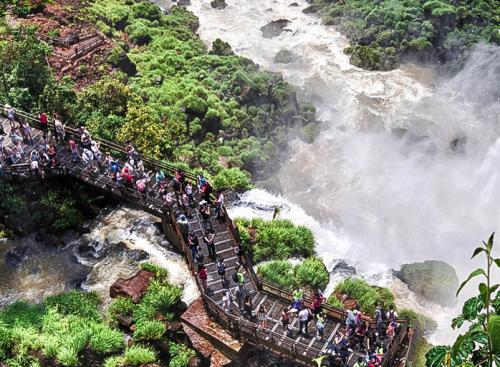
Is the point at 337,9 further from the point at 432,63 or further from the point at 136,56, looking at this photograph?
the point at 136,56

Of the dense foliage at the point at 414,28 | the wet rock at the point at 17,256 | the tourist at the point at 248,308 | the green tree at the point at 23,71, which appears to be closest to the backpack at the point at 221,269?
the tourist at the point at 248,308

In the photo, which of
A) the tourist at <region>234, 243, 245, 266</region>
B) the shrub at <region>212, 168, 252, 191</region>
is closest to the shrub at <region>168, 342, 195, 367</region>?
the tourist at <region>234, 243, 245, 266</region>

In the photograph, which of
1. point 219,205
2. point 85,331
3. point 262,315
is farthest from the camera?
point 219,205

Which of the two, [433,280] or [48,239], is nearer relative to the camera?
[433,280]

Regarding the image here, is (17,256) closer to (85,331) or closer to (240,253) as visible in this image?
(85,331)

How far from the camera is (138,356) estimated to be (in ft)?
91.1

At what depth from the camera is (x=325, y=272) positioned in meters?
34.4

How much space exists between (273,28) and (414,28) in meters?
14.9

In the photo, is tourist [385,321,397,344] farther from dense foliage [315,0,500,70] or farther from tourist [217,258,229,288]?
dense foliage [315,0,500,70]

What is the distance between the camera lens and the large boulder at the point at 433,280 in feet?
113

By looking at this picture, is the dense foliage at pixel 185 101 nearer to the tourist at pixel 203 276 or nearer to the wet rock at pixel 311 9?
the tourist at pixel 203 276

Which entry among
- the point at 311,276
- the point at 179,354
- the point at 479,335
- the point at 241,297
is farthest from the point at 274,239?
the point at 479,335

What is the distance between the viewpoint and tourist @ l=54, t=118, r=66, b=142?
3648 cm

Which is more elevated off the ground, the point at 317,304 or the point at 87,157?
the point at 87,157
